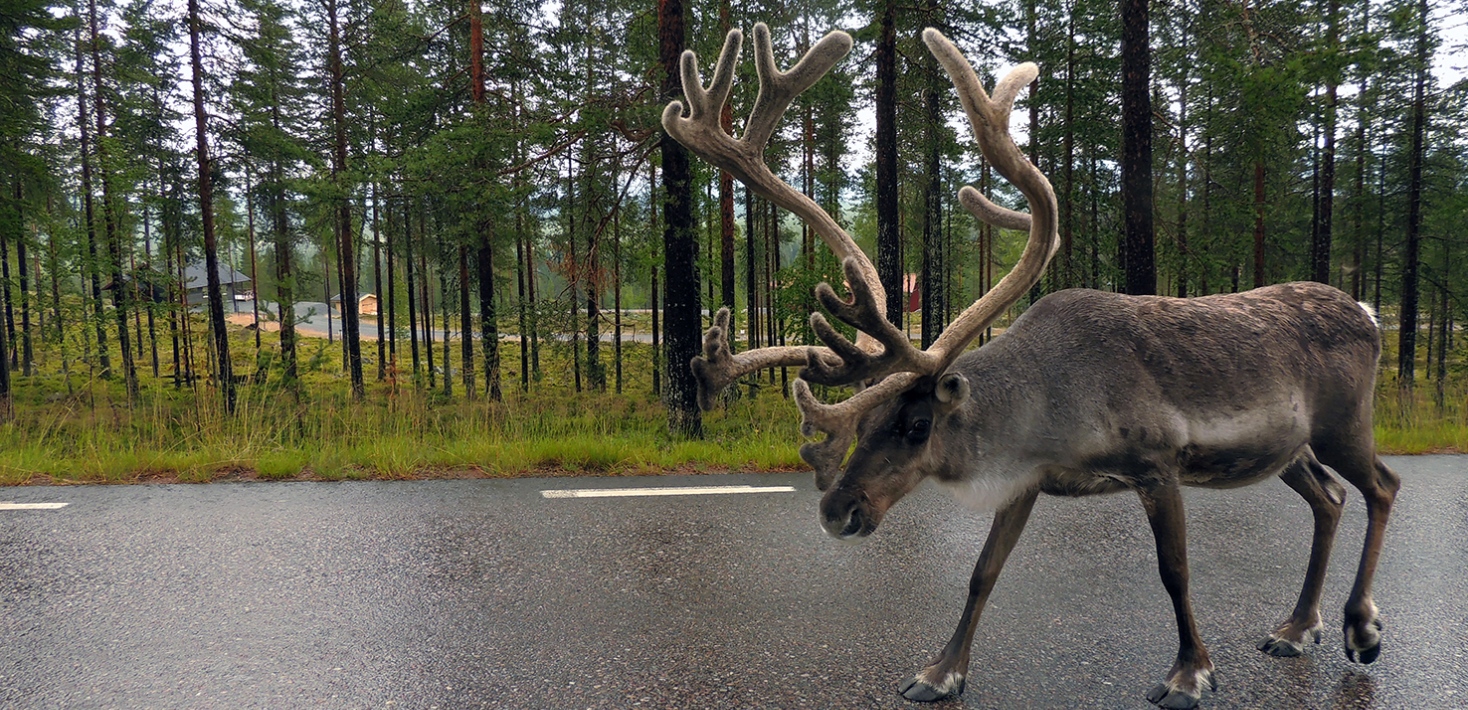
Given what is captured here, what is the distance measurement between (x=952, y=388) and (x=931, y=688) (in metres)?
1.06

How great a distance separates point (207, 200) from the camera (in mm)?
14047

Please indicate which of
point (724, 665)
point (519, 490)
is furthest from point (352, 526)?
point (724, 665)

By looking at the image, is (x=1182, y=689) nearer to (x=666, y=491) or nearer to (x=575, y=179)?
(x=666, y=491)

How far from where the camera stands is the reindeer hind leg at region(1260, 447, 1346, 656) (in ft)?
9.91

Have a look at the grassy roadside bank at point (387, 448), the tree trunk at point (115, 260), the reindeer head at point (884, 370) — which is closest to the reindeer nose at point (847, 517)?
the reindeer head at point (884, 370)

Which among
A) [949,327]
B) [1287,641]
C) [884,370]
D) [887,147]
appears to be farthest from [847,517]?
[887,147]

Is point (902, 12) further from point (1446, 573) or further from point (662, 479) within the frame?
point (1446, 573)

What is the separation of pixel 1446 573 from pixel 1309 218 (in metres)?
25.0

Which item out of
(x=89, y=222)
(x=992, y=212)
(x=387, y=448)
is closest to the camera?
(x=992, y=212)

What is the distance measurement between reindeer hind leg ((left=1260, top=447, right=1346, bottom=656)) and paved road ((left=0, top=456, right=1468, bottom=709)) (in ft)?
0.23

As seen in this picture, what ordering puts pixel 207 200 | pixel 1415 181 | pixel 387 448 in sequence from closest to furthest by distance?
1. pixel 387 448
2. pixel 207 200
3. pixel 1415 181

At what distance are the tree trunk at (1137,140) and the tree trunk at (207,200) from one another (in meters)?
13.1

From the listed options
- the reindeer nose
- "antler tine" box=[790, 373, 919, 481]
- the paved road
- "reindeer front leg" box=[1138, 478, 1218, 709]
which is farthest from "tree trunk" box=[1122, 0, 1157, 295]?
the reindeer nose

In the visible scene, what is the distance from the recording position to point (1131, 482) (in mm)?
2648
